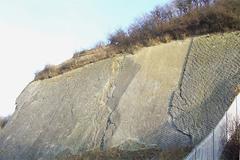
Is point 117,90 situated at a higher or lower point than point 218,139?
higher

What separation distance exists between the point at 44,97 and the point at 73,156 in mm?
7477

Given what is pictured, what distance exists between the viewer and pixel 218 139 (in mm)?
15156

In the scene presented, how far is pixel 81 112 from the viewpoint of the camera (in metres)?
24.0

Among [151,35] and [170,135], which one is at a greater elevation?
[151,35]

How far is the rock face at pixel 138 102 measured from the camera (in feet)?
62.8

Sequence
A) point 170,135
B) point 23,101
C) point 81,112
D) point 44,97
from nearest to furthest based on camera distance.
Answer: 1. point 170,135
2. point 81,112
3. point 44,97
4. point 23,101

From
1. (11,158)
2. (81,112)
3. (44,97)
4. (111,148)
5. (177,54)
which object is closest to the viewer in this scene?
(111,148)

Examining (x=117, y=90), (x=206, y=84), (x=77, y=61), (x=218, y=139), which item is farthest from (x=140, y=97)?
(x=77, y=61)

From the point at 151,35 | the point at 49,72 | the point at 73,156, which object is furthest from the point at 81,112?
the point at 49,72

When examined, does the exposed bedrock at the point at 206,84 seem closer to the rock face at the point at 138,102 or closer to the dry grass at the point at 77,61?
the rock face at the point at 138,102

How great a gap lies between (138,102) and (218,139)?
269 inches

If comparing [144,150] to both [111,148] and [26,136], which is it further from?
[26,136]

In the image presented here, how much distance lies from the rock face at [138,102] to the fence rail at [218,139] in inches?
89.0

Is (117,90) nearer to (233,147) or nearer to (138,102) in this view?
(138,102)
